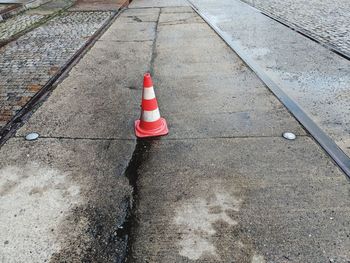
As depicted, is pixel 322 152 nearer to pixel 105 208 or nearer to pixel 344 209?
pixel 344 209

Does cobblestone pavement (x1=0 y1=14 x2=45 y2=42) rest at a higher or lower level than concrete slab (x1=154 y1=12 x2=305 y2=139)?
lower

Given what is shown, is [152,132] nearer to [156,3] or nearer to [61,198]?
[61,198]

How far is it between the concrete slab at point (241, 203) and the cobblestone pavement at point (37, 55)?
7.42 ft

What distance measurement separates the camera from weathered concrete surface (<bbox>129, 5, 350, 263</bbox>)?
2221 mm

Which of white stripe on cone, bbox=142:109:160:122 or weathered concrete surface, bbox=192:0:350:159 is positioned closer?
white stripe on cone, bbox=142:109:160:122

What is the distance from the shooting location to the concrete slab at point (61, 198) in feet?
7.34

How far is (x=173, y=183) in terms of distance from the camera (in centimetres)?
283

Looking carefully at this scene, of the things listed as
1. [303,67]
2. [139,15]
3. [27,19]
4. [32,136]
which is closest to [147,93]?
[32,136]

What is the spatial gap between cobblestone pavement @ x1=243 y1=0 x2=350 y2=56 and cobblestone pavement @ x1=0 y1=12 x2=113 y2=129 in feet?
16.4

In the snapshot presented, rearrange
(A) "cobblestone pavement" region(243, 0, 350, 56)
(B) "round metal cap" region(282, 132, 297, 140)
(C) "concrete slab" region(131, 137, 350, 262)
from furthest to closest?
1. (A) "cobblestone pavement" region(243, 0, 350, 56)
2. (B) "round metal cap" region(282, 132, 297, 140)
3. (C) "concrete slab" region(131, 137, 350, 262)

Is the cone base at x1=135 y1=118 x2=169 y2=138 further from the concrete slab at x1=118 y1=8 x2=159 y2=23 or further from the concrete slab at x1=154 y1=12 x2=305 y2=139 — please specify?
the concrete slab at x1=118 y1=8 x2=159 y2=23

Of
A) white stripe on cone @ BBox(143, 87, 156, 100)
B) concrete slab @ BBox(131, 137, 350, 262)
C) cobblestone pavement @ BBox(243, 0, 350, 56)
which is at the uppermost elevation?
white stripe on cone @ BBox(143, 87, 156, 100)

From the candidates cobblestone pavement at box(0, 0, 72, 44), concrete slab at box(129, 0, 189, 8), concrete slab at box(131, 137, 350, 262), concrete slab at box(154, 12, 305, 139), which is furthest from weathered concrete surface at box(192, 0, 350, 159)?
cobblestone pavement at box(0, 0, 72, 44)

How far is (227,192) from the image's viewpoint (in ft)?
8.91
